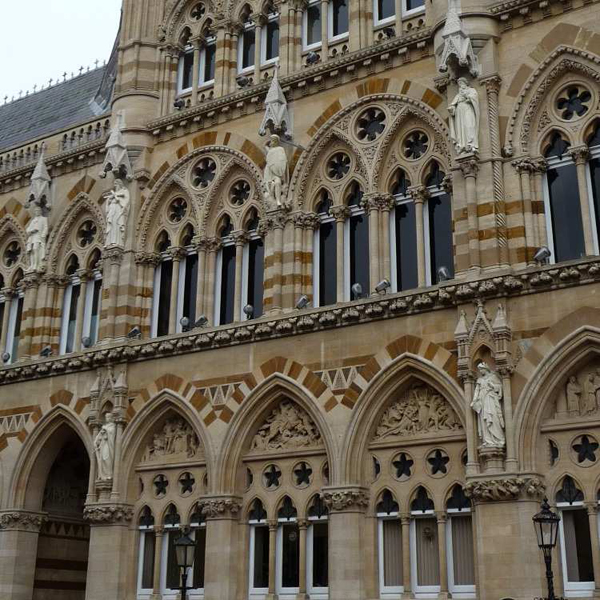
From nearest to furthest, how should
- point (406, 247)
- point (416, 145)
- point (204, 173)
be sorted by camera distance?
point (406, 247), point (416, 145), point (204, 173)

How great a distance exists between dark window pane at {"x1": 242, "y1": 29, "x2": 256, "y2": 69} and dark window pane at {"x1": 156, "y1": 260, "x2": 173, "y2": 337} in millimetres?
5638

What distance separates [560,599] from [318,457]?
5938 mm

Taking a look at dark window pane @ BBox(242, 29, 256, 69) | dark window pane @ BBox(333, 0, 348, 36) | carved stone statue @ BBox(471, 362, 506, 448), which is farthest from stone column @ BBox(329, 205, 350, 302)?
dark window pane @ BBox(242, 29, 256, 69)

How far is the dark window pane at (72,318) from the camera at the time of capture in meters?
26.2

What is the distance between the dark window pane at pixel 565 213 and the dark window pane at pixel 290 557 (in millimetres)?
7969

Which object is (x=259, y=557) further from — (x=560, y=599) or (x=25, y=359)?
(x=25, y=359)

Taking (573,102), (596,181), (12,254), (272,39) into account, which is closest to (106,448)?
(12,254)

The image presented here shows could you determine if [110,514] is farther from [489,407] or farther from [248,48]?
[248,48]

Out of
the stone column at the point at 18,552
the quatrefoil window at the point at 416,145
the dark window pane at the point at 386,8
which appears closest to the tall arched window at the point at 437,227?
the quatrefoil window at the point at 416,145

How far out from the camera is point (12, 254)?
2848 centimetres

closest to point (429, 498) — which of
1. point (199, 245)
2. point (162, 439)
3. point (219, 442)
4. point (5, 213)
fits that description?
point (219, 442)

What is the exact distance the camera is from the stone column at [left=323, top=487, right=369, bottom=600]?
61.3ft

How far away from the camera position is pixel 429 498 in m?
18.8

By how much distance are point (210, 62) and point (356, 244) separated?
7.64m
